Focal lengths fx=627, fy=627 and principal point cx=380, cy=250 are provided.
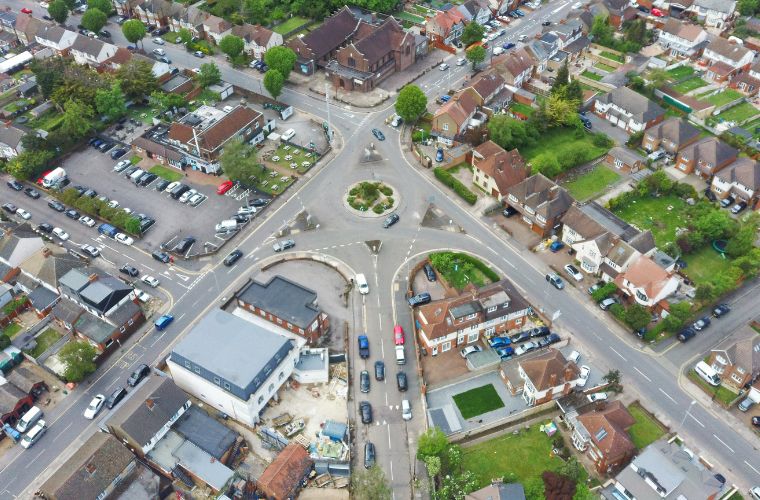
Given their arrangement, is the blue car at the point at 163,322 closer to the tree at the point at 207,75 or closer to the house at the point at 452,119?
the house at the point at 452,119

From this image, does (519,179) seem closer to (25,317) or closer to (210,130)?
(210,130)

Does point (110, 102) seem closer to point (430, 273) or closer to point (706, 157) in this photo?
point (430, 273)

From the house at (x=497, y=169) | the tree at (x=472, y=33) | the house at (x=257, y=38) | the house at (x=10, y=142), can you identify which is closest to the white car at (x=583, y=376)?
the house at (x=497, y=169)

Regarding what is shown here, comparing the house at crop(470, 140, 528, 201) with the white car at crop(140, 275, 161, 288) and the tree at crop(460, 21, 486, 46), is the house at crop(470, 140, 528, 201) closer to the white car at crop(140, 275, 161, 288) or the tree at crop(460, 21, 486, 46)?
the tree at crop(460, 21, 486, 46)

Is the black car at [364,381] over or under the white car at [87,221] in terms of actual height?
over

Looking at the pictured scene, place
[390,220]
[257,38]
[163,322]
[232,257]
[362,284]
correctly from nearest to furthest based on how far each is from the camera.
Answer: [163,322] < [362,284] < [232,257] < [390,220] < [257,38]

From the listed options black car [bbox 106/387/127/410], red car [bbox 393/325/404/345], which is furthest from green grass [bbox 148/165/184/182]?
red car [bbox 393/325/404/345]

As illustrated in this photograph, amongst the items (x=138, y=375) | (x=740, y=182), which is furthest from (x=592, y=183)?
(x=138, y=375)
